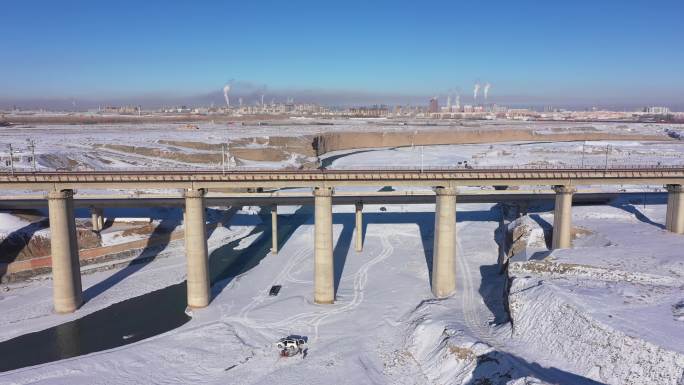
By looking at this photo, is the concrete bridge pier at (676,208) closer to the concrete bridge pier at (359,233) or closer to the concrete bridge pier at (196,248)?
the concrete bridge pier at (359,233)

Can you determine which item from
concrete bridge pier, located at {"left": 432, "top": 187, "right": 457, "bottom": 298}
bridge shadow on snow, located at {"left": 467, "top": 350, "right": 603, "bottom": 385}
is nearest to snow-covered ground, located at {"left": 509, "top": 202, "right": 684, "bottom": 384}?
bridge shadow on snow, located at {"left": 467, "top": 350, "right": 603, "bottom": 385}

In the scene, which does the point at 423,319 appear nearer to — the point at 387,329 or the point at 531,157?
the point at 387,329

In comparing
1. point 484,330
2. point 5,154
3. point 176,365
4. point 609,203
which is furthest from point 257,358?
point 5,154

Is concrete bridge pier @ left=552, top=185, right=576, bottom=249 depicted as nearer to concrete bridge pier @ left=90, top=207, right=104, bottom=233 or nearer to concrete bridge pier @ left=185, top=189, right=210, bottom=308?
concrete bridge pier @ left=185, top=189, right=210, bottom=308

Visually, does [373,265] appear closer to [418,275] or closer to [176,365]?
[418,275]

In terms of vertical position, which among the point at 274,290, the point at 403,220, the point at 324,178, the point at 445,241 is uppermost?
the point at 324,178

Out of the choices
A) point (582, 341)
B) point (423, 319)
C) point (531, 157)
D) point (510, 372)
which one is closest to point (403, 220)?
point (423, 319)
